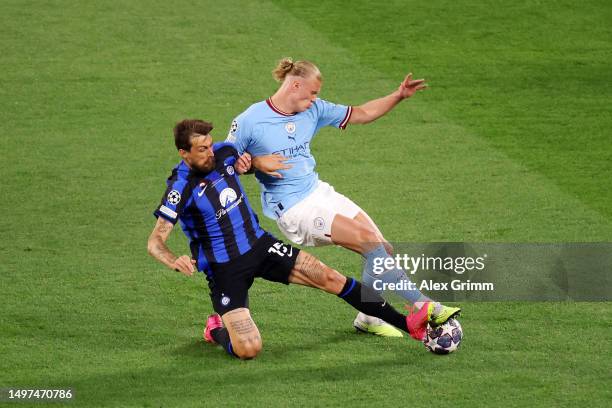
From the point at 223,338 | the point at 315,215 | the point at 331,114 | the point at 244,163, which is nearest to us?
the point at 223,338

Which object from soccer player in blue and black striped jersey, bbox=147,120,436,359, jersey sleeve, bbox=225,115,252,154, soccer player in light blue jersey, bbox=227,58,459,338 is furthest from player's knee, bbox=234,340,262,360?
jersey sleeve, bbox=225,115,252,154

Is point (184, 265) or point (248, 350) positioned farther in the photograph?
point (248, 350)

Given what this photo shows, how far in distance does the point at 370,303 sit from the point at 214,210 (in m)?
1.19

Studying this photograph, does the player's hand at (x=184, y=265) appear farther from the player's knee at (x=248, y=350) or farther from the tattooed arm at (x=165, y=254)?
the player's knee at (x=248, y=350)

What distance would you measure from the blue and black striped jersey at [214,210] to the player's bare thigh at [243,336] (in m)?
0.42

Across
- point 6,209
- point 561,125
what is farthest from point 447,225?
point 6,209

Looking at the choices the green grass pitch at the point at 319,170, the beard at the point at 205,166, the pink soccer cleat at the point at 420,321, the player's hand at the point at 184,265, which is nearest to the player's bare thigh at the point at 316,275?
the green grass pitch at the point at 319,170

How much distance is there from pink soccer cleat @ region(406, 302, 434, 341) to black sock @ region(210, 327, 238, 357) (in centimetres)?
117

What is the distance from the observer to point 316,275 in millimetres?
8000

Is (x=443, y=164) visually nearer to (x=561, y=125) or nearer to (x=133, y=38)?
(x=561, y=125)

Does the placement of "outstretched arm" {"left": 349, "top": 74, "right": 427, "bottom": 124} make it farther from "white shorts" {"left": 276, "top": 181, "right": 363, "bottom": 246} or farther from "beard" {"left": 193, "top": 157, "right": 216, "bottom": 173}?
"beard" {"left": 193, "top": 157, "right": 216, "bottom": 173}

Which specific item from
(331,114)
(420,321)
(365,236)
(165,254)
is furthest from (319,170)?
(165,254)

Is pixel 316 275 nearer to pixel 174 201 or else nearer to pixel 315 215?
pixel 315 215

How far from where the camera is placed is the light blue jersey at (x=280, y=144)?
329 inches
